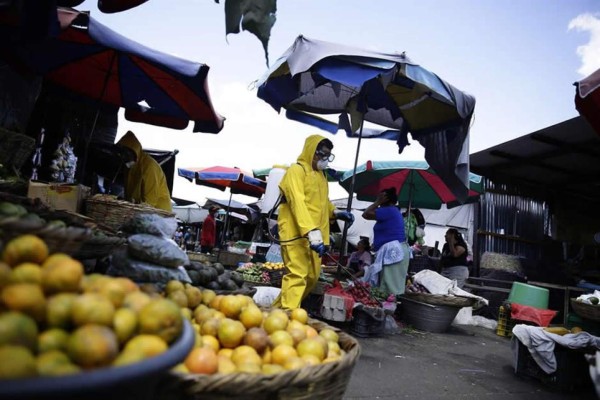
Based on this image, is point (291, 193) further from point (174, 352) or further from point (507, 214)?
point (507, 214)

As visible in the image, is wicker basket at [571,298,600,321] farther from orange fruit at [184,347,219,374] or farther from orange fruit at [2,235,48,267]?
orange fruit at [2,235,48,267]

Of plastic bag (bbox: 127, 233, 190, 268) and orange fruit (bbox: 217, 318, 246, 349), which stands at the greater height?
plastic bag (bbox: 127, 233, 190, 268)

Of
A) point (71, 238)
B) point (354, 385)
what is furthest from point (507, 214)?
point (71, 238)

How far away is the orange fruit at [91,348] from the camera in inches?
34.8

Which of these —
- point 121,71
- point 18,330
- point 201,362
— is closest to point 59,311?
point 18,330

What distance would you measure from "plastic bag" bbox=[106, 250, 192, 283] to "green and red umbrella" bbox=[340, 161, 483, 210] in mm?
6389

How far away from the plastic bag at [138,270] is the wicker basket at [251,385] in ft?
3.09

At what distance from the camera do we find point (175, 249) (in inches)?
87.5

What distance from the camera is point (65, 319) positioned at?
0.99 metres

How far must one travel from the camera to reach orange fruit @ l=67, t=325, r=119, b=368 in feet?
2.90

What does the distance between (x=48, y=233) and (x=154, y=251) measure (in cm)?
92

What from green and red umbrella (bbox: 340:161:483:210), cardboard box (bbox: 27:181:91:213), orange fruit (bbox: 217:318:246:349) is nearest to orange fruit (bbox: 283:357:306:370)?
orange fruit (bbox: 217:318:246:349)

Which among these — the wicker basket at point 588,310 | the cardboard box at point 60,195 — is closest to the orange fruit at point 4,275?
the cardboard box at point 60,195

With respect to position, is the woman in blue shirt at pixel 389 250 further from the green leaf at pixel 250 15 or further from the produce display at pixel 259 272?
the green leaf at pixel 250 15
